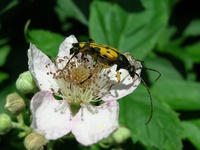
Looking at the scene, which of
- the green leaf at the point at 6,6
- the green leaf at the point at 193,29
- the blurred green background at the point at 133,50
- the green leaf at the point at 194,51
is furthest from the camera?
the green leaf at the point at 193,29

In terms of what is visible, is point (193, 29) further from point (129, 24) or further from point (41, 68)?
point (41, 68)

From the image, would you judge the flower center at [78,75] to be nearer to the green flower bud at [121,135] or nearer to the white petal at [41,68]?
the white petal at [41,68]

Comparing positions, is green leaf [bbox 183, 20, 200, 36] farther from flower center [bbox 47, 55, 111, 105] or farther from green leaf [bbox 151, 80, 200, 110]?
flower center [bbox 47, 55, 111, 105]

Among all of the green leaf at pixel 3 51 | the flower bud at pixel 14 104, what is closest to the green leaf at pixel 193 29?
the green leaf at pixel 3 51

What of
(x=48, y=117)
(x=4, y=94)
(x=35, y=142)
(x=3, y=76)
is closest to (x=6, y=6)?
(x=3, y=76)

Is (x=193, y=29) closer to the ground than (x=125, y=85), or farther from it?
closer to the ground

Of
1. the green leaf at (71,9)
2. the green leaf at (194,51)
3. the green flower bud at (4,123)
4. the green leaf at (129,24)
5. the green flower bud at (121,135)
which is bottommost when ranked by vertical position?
the green leaf at (194,51)

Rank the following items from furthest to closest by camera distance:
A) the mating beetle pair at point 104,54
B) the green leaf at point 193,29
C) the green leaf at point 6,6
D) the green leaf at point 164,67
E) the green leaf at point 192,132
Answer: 1. the green leaf at point 193,29
2. the green leaf at point 164,67
3. the green leaf at point 6,6
4. the green leaf at point 192,132
5. the mating beetle pair at point 104,54
